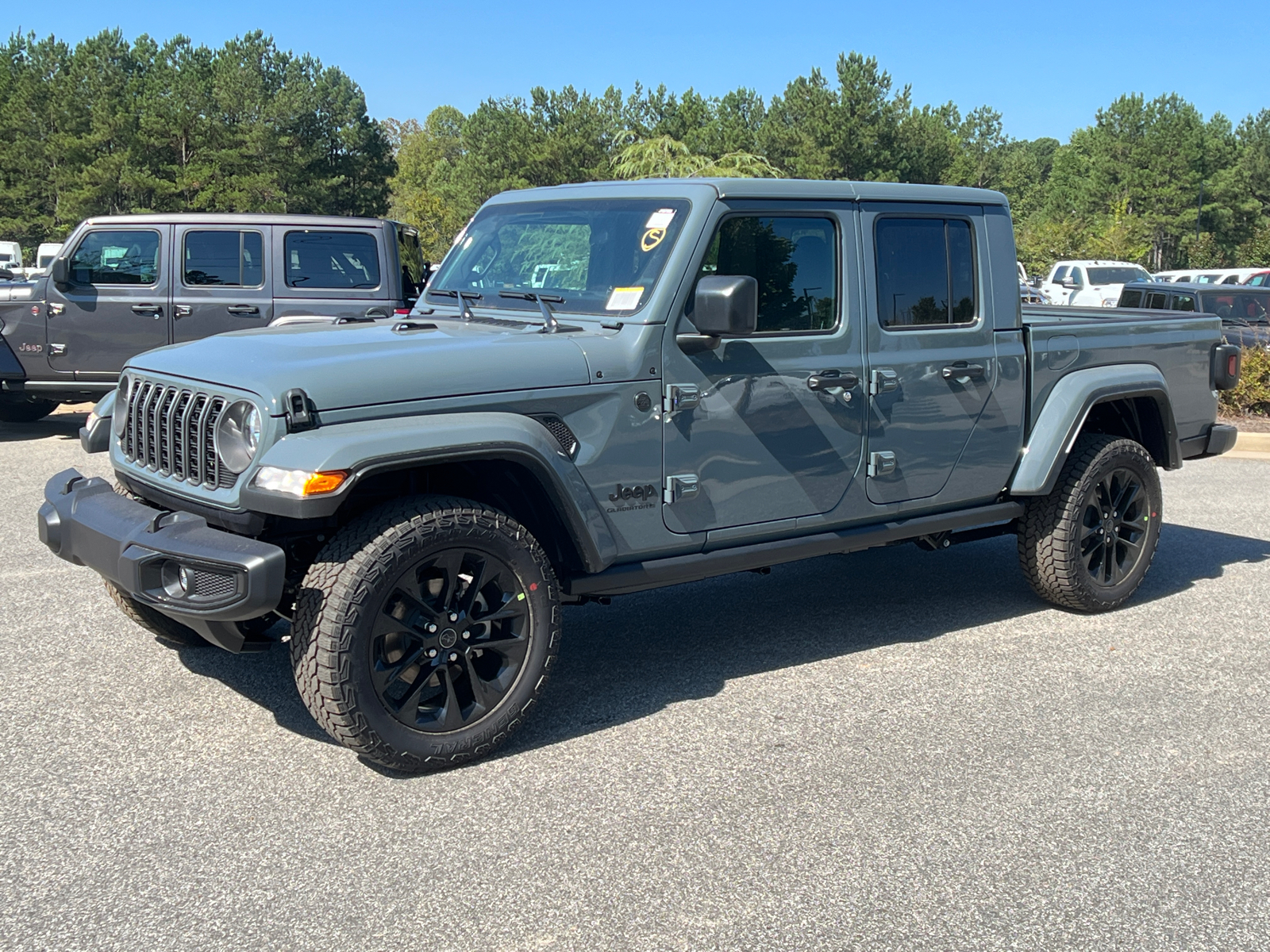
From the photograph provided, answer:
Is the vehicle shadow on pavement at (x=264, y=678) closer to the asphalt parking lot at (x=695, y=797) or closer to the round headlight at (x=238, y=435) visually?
the asphalt parking lot at (x=695, y=797)

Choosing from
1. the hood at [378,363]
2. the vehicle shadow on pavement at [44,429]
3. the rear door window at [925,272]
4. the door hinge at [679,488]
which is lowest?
the door hinge at [679,488]

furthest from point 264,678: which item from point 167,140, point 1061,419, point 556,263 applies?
point 167,140

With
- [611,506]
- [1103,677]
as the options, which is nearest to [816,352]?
[611,506]

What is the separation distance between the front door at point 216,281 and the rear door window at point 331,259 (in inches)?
10.0

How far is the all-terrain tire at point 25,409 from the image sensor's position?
11.5 meters

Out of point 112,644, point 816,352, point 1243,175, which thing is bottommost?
point 112,644

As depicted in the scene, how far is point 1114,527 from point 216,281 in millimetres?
7984

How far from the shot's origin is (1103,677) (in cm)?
488

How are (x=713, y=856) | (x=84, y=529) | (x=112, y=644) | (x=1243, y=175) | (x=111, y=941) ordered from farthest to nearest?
(x=1243, y=175) → (x=112, y=644) → (x=84, y=529) → (x=713, y=856) → (x=111, y=941)

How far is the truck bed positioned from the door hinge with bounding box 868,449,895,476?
92cm

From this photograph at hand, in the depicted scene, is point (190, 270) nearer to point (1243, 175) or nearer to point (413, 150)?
point (1243, 175)

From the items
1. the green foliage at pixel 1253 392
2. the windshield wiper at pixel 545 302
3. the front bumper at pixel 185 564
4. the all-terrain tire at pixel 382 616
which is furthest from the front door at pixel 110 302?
the green foliage at pixel 1253 392

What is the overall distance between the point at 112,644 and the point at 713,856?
3018mm

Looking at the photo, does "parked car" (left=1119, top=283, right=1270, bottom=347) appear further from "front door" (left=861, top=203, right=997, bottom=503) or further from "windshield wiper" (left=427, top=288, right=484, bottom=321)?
"windshield wiper" (left=427, top=288, right=484, bottom=321)
